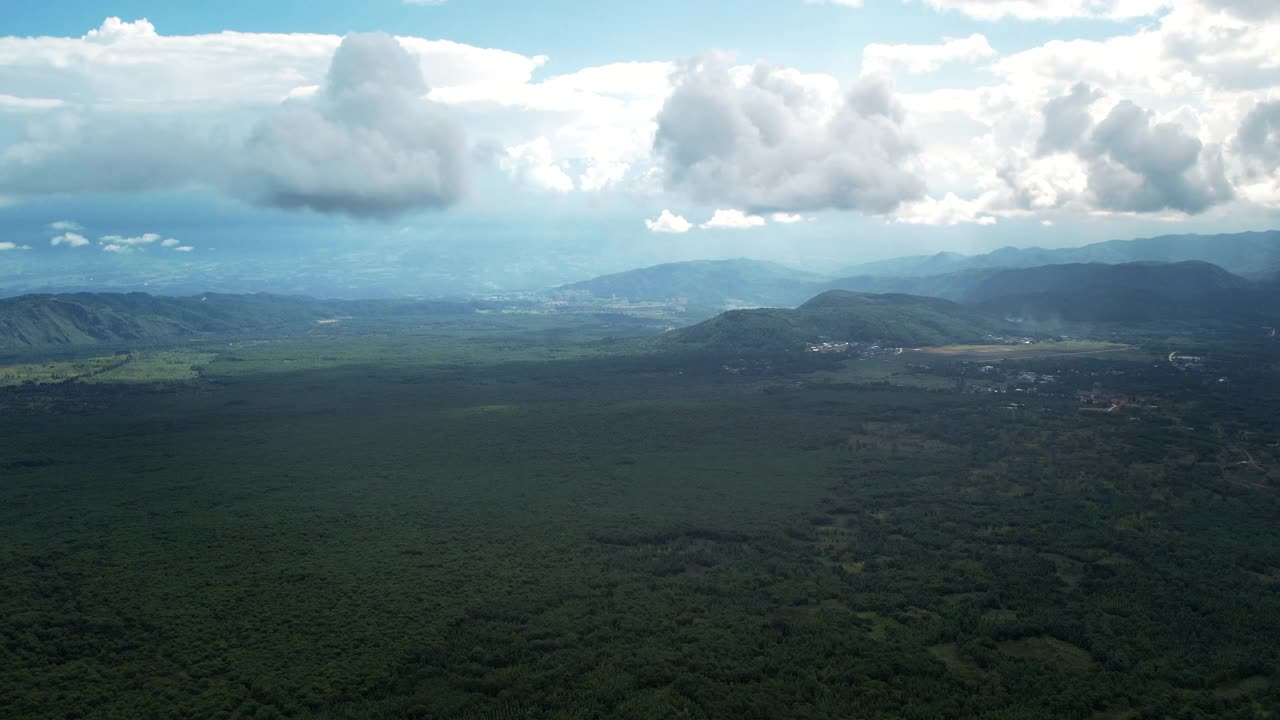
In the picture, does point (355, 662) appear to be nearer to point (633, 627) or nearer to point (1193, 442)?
point (633, 627)

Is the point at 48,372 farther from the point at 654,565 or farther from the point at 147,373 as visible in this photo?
the point at 654,565

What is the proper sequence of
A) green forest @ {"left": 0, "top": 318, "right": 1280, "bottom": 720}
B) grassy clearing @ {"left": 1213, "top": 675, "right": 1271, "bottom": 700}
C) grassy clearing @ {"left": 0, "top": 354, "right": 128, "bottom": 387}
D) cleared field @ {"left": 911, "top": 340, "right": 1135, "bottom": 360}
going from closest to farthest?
grassy clearing @ {"left": 1213, "top": 675, "right": 1271, "bottom": 700} → green forest @ {"left": 0, "top": 318, "right": 1280, "bottom": 720} → grassy clearing @ {"left": 0, "top": 354, "right": 128, "bottom": 387} → cleared field @ {"left": 911, "top": 340, "right": 1135, "bottom": 360}

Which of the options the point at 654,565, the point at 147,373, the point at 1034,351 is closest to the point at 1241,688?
the point at 654,565

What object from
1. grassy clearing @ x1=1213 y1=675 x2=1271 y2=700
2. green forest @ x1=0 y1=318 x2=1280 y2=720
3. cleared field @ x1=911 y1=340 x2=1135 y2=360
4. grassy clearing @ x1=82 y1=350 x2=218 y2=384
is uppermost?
grassy clearing @ x1=82 y1=350 x2=218 y2=384

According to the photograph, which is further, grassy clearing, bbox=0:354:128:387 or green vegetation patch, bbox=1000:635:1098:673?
grassy clearing, bbox=0:354:128:387

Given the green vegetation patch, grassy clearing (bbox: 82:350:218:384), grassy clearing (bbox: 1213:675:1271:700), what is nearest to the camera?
grassy clearing (bbox: 1213:675:1271:700)

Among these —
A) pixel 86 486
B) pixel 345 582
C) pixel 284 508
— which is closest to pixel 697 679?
pixel 345 582

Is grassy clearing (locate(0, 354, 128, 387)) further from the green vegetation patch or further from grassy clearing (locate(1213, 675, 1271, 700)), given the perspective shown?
grassy clearing (locate(1213, 675, 1271, 700))

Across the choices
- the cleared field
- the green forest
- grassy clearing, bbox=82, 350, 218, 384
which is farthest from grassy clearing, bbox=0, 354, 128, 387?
the cleared field

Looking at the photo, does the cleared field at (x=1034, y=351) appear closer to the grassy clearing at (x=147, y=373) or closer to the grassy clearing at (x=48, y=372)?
the grassy clearing at (x=147, y=373)

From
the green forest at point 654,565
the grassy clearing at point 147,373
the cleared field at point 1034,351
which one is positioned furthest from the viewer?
the cleared field at point 1034,351

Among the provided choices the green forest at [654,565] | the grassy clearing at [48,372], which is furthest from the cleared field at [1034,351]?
the grassy clearing at [48,372]
